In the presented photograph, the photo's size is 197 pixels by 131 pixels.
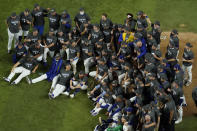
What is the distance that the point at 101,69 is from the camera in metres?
18.1

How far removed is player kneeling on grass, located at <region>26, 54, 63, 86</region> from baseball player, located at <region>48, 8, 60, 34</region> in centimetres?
184

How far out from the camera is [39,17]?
20125 mm

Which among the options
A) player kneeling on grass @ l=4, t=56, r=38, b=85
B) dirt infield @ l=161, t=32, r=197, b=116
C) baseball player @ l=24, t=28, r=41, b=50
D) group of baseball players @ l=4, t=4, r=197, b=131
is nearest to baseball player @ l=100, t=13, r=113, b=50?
group of baseball players @ l=4, t=4, r=197, b=131

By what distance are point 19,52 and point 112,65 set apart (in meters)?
3.92

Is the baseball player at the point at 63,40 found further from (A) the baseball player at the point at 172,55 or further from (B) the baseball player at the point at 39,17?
(A) the baseball player at the point at 172,55

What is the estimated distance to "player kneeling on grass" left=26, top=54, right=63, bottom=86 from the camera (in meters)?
18.7

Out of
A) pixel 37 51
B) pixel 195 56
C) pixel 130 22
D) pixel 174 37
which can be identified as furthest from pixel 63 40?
pixel 195 56

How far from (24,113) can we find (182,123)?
5.79 meters

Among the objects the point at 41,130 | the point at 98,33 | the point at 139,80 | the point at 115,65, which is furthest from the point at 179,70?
the point at 41,130

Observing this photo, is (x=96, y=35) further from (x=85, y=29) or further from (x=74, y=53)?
(x=74, y=53)

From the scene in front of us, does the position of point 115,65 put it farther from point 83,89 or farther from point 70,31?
point 70,31

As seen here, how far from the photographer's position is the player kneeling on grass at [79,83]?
18.0 metres

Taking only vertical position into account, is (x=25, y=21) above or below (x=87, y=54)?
above

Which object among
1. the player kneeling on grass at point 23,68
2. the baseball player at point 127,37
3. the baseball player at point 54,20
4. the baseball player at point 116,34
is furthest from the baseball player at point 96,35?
the player kneeling on grass at point 23,68
